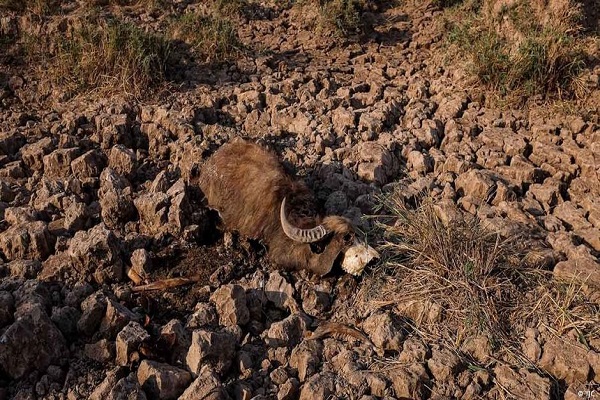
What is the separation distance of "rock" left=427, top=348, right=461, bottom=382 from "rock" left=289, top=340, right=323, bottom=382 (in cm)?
72

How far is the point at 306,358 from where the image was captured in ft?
11.6

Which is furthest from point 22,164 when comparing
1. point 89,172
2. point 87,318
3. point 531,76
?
point 531,76

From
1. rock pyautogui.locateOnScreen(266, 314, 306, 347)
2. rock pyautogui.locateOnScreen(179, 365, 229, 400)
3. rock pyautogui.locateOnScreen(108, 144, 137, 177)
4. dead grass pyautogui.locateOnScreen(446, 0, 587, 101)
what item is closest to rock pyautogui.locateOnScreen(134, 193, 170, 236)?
rock pyautogui.locateOnScreen(108, 144, 137, 177)

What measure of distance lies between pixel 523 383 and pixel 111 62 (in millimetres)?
5419

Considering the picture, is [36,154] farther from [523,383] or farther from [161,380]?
[523,383]

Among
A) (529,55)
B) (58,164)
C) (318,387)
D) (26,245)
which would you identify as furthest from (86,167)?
(529,55)

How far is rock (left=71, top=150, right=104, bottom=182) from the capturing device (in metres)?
5.15

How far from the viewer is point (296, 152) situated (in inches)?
217

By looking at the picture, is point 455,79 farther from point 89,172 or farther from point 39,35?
point 39,35

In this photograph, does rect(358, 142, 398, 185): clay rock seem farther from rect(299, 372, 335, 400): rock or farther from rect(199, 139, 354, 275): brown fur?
rect(299, 372, 335, 400): rock

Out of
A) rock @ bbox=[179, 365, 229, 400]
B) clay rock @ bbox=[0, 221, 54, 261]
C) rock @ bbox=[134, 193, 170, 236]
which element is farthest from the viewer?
rock @ bbox=[134, 193, 170, 236]

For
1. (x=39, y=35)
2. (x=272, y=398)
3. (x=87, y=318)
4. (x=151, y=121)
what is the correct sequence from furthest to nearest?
(x=39, y=35) < (x=151, y=121) < (x=87, y=318) < (x=272, y=398)

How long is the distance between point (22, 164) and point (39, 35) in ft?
8.51

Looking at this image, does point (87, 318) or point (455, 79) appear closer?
point (87, 318)
